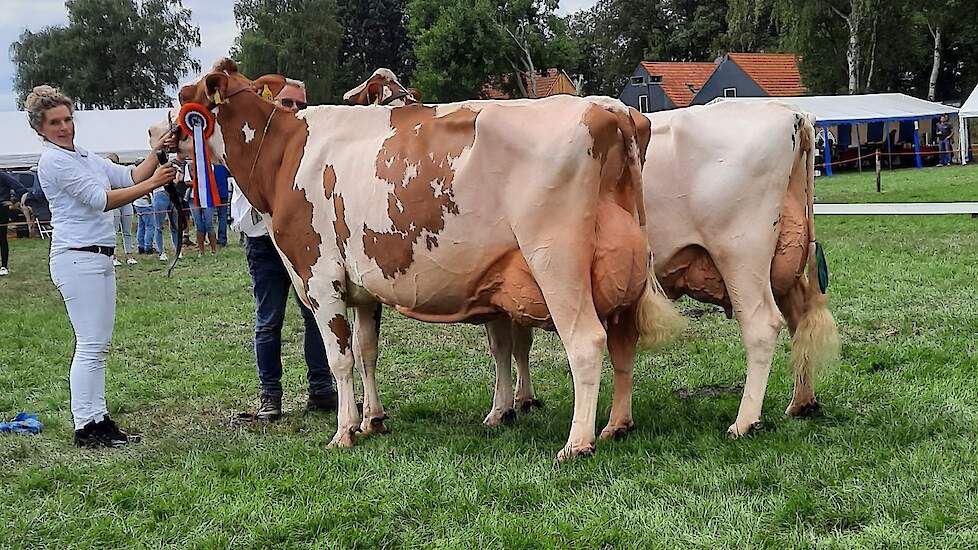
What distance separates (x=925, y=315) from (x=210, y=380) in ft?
19.2

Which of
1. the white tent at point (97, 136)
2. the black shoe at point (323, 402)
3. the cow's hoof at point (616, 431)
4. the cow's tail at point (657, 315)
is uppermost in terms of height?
the white tent at point (97, 136)

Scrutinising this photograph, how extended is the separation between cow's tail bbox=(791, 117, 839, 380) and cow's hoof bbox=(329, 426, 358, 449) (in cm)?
252

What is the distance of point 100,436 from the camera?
17.7 feet

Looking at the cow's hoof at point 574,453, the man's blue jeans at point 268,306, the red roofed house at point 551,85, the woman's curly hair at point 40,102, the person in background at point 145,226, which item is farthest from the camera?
the red roofed house at point 551,85

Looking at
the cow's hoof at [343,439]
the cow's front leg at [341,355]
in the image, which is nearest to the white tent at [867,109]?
the cow's front leg at [341,355]

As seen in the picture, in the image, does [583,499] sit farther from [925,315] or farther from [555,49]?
[555,49]

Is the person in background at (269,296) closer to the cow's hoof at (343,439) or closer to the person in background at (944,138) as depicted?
the cow's hoof at (343,439)

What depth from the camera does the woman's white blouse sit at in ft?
16.7

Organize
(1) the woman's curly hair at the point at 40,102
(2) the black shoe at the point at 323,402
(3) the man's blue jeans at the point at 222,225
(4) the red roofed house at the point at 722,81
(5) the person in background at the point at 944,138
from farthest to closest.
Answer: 1. (4) the red roofed house at the point at 722,81
2. (5) the person in background at the point at 944,138
3. (3) the man's blue jeans at the point at 222,225
4. (2) the black shoe at the point at 323,402
5. (1) the woman's curly hair at the point at 40,102

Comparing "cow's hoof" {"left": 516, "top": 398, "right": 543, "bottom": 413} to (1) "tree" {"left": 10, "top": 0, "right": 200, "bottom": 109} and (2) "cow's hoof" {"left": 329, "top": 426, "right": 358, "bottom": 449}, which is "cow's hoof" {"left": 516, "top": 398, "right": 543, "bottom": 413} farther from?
(1) "tree" {"left": 10, "top": 0, "right": 200, "bottom": 109}

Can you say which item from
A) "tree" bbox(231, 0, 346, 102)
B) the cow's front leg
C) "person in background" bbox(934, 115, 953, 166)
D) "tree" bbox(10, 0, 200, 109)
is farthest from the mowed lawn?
"tree" bbox(10, 0, 200, 109)

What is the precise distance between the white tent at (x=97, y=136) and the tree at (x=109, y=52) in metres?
29.2

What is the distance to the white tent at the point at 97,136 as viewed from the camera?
2553 centimetres

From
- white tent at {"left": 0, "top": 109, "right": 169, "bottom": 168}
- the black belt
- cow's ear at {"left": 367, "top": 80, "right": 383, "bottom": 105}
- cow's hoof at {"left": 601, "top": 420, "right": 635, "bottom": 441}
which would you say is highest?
white tent at {"left": 0, "top": 109, "right": 169, "bottom": 168}
